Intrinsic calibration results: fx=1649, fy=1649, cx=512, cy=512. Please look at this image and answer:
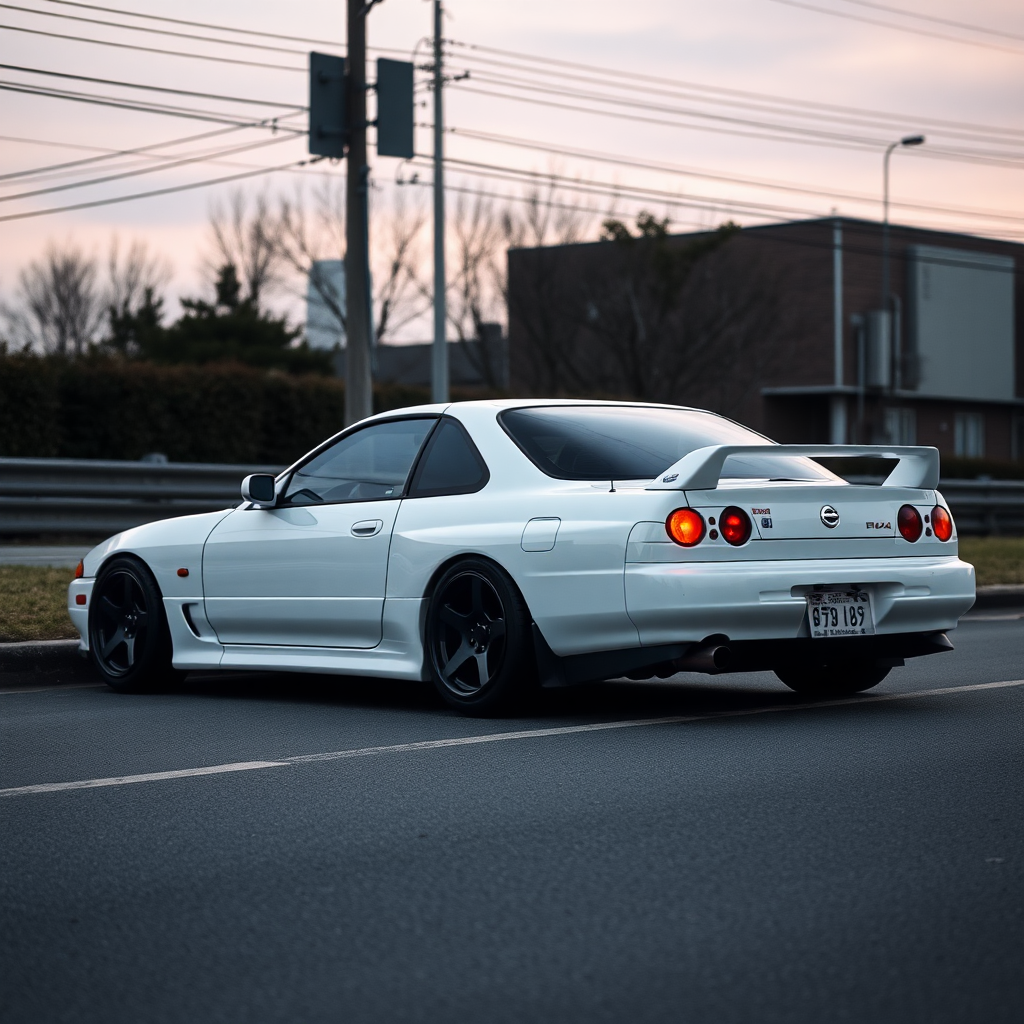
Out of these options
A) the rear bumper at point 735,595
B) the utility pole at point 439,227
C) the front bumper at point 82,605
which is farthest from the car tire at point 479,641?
the utility pole at point 439,227

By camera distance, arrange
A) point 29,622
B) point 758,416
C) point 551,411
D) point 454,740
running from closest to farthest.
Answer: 1. point 454,740
2. point 551,411
3. point 29,622
4. point 758,416

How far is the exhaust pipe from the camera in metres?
6.58

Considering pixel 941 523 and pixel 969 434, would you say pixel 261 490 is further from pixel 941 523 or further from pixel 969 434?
pixel 969 434

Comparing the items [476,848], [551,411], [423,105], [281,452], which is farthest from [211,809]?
[423,105]

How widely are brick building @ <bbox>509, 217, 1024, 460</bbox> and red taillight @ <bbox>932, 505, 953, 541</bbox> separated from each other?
32.0 metres

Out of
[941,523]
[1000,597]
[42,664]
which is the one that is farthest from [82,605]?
[1000,597]

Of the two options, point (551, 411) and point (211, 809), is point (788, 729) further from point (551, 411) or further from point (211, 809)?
point (211, 809)

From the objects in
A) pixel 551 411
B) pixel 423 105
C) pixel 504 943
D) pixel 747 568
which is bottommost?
pixel 504 943

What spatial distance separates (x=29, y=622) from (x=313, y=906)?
6.40 metres

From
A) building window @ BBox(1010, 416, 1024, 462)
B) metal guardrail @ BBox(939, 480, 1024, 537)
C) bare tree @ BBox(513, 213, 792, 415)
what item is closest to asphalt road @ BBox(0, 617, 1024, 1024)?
metal guardrail @ BBox(939, 480, 1024, 537)

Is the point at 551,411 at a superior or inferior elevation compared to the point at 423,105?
inferior

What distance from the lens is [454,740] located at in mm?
6426

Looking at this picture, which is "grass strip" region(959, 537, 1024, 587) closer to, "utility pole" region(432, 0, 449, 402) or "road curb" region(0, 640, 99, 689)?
"road curb" region(0, 640, 99, 689)

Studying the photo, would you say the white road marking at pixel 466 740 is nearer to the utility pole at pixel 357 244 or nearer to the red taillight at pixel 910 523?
the red taillight at pixel 910 523
